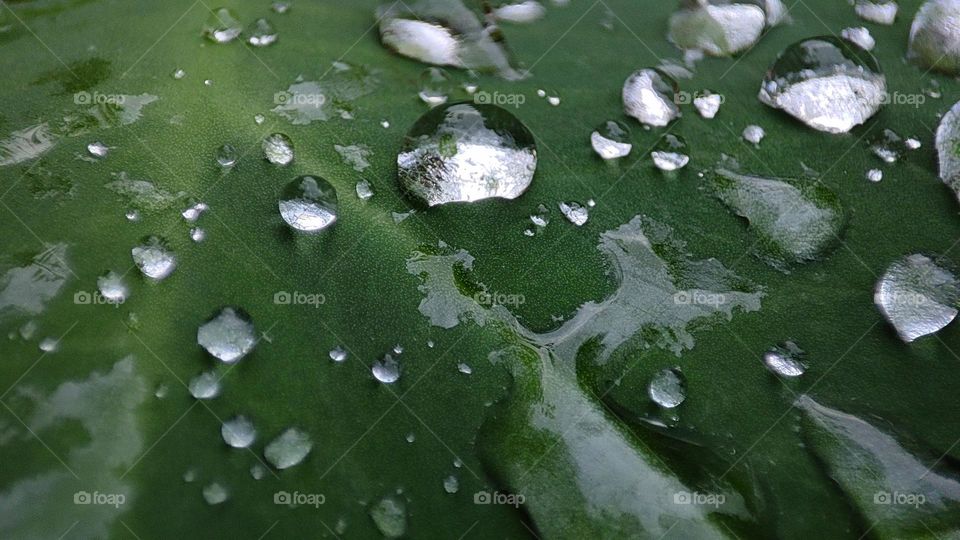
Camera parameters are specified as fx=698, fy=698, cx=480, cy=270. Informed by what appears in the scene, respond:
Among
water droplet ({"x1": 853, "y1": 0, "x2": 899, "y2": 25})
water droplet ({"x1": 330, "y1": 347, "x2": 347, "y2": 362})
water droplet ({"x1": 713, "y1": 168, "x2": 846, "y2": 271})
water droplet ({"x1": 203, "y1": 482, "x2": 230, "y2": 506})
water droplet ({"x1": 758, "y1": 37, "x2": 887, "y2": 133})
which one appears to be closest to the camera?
water droplet ({"x1": 203, "y1": 482, "x2": 230, "y2": 506})

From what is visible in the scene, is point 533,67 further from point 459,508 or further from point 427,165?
point 459,508

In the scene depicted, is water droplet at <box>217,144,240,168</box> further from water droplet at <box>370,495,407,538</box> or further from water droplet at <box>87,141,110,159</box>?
water droplet at <box>370,495,407,538</box>

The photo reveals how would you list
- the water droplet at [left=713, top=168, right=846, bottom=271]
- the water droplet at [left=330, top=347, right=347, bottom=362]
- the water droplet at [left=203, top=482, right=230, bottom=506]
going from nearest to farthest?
1. the water droplet at [left=203, top=482, right=230, bottom=506]
2. the water droplet at [left=330, top=347, right=347, bottom=362]
3. the water droplet at [left=713, top=168, right=846, bottom=271]

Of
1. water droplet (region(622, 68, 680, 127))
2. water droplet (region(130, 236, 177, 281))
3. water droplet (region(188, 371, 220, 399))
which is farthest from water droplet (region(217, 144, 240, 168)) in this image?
water droplet (region(622, 68, 680, 127))

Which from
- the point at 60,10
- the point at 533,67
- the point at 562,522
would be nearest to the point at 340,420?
the point at 562,522

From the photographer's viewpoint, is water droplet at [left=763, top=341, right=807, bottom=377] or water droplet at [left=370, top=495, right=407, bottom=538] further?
water droplet at [left=763, top=341, right=807, bottom=377]

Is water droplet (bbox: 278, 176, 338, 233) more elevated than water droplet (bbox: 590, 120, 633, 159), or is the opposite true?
water droplet (bbox: 590, 120, 633, 159)
